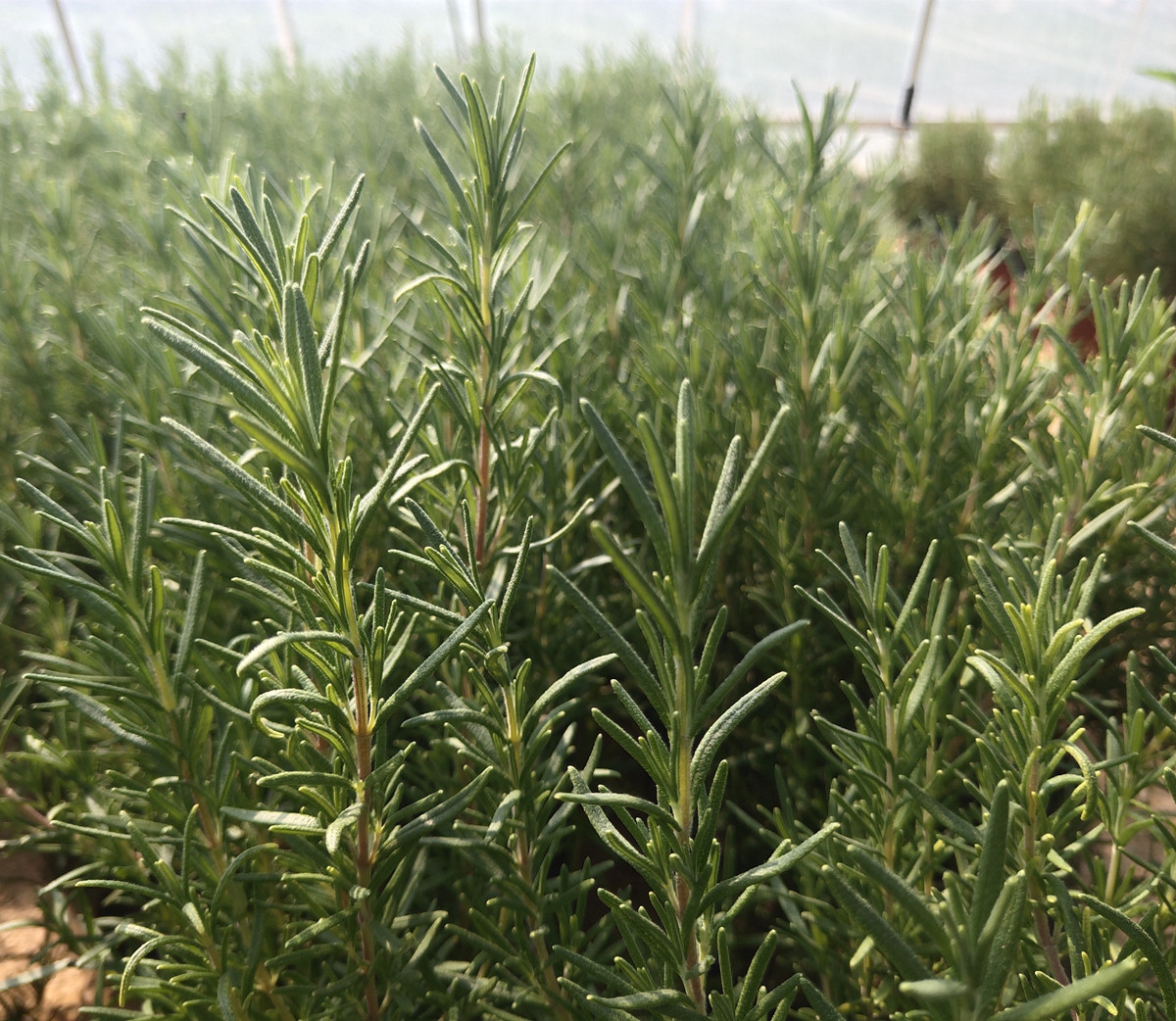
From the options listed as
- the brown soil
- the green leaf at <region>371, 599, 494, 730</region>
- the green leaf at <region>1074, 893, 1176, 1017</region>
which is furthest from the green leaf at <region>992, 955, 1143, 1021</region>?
the brown soil

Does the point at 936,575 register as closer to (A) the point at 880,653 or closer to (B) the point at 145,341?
(A) the point at 880,653

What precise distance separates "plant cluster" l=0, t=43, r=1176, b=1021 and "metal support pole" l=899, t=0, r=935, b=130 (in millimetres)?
4893

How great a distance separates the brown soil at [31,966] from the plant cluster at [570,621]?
1.4 inches

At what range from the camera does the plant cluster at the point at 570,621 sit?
405 millimetres

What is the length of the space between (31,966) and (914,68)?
644cm

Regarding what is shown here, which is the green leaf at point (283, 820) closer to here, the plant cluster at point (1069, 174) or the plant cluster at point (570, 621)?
the plant cluster at point (570, 621)

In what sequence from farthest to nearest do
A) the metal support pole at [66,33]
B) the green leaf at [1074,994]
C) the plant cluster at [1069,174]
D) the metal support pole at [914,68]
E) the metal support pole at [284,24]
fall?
the metal support pole at [284,24], the metal support pole at [914,68], the metal support pole at [66,33], the plant cluster at [1069,174], the green leaf at [1074,994]

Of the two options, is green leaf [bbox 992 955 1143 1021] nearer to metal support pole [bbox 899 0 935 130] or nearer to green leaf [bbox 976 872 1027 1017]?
green leaf [bbox 976 872 1027 1017]

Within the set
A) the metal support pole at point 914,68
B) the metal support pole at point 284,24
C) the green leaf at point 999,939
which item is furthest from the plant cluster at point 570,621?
the metal support pole at point 284,24

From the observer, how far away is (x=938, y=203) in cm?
461

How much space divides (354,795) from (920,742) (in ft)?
1.17

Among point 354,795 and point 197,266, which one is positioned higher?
point 197,266

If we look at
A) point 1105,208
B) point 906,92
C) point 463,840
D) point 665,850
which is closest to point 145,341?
point 463,840

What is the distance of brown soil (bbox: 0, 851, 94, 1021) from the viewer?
2.30 ft
